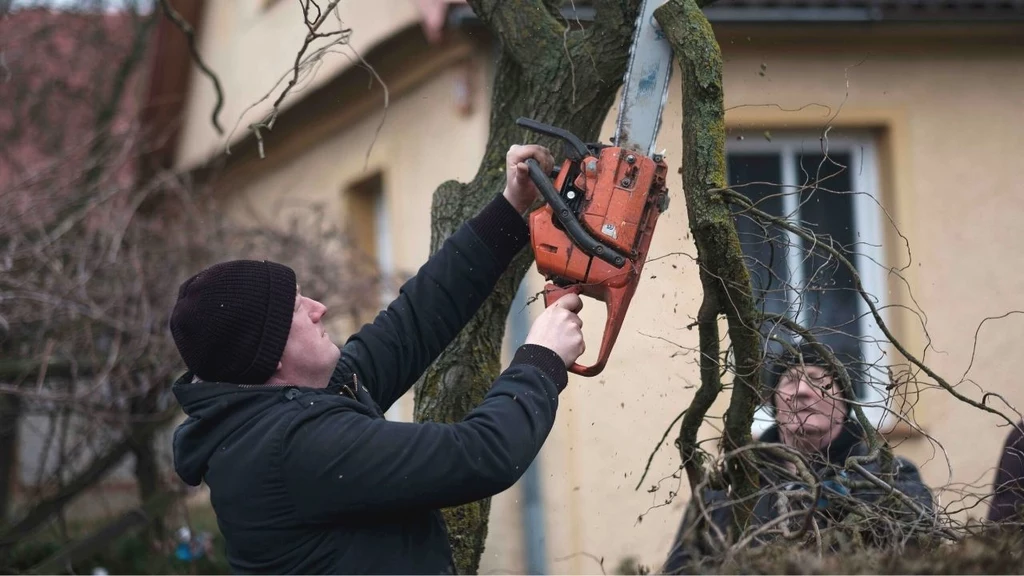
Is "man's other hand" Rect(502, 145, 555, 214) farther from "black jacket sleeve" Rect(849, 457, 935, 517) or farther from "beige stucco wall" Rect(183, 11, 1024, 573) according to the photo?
"black jacket sleeve" Rect(849, 457, 935, 517)

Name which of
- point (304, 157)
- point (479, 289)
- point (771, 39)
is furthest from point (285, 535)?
point (304, 157)

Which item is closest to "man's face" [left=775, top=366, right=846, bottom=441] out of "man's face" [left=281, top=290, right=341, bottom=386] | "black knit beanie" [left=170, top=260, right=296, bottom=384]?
"man's face" [left=281, top=290, right=341, bottom=386]

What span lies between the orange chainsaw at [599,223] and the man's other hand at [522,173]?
0.37ft

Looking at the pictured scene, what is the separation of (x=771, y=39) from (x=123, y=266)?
4016 mm

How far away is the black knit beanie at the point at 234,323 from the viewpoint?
7.66 feet

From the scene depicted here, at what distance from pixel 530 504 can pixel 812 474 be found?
274cm

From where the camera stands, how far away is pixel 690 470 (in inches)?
123

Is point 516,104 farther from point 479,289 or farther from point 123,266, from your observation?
point 123,266

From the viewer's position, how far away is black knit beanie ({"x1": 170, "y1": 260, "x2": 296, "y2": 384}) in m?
2.34

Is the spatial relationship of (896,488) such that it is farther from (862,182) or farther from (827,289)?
(862,182)

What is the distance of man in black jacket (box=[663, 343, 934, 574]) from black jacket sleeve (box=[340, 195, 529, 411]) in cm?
79

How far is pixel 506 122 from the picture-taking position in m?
3.34

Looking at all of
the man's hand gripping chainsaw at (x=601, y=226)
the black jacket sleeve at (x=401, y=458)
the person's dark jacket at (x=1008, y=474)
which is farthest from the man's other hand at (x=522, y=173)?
the person's dark jacket at (x=1008, y=474)

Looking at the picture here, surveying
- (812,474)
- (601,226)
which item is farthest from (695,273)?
(812,474)
